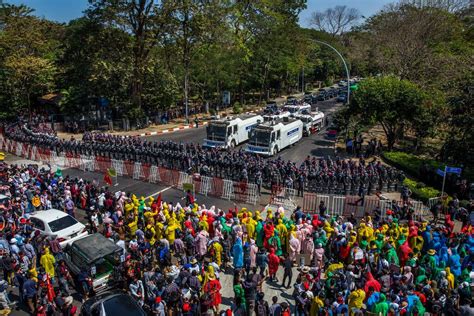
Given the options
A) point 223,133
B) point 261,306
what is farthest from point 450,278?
point 223,133

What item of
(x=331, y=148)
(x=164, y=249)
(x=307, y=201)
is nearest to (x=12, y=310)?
(x=164, y=249)

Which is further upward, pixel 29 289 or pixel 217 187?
pixel 217 187

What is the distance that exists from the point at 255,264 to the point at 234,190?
25.9ft

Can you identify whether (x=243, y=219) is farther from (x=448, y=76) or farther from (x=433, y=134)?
(x=448, y=76)

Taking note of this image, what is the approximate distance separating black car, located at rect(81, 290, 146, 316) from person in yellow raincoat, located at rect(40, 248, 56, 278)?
2.57m

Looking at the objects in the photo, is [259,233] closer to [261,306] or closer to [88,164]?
[261,306]

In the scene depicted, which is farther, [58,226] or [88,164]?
[88,164]

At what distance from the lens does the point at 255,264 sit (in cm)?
1261

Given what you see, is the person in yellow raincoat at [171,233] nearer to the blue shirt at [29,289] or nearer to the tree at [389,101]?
the blue shirt at [29,289]

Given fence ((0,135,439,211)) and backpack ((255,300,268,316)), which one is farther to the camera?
fence ((0,135,439,211))

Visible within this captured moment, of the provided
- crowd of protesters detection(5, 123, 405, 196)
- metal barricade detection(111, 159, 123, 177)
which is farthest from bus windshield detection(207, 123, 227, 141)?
metal barricade detection(111, 159, 123, 177)

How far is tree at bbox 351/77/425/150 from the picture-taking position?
→ 27.0 metres

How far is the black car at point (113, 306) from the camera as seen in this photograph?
9.69m

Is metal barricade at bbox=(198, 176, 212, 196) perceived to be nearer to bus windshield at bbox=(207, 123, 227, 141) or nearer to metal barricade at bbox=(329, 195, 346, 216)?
metal barricade at bbox=(329, 195, 346, 216)
